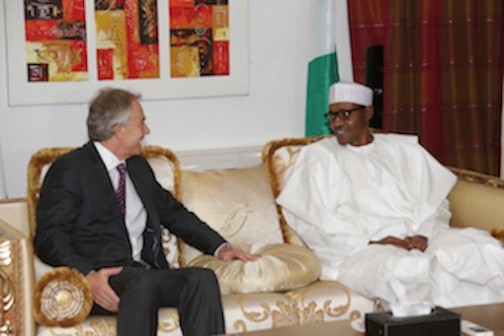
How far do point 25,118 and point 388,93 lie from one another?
6.73 feet

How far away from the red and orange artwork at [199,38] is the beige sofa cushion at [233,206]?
1.04 metres

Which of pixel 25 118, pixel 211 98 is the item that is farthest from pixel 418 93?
pixel 25 118

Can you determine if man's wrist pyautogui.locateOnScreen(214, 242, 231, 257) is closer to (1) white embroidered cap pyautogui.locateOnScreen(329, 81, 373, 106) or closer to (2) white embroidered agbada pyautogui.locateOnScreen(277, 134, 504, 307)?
(2) white embroidered agbada pyautogui.locateOnScreen(277, 134, 504, 307)

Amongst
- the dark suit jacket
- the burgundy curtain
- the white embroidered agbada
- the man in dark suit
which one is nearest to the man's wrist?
the man in dark suit

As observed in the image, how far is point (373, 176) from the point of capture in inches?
184

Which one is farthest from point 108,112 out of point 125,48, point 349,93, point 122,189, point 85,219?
point 125,48

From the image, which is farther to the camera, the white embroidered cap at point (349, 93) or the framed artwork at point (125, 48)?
the framed artwork at point (125, 48)

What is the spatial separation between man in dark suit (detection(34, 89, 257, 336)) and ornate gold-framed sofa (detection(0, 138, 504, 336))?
0.36ft

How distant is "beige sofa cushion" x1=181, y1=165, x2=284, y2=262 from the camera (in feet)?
14.6

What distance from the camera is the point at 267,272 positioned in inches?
159

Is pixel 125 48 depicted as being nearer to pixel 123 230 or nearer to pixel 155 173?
pixel 155 173

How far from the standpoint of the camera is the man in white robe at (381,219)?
418 cm

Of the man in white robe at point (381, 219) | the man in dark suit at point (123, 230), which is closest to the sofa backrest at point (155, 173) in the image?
the man in dark suit at point (123, 230)

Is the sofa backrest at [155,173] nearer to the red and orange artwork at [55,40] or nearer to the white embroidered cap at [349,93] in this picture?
the white embroidered cap at [349,93]
